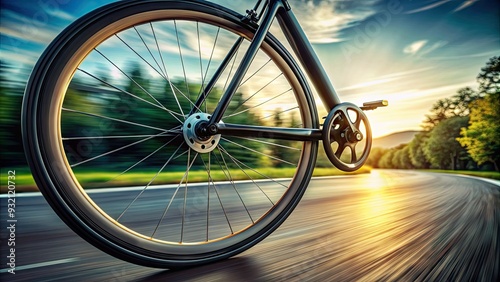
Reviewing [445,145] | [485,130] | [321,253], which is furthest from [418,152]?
[321,253]

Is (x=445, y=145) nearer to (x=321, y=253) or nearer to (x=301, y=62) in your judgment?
(x=301, y=62)

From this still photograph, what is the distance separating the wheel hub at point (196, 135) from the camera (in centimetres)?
182

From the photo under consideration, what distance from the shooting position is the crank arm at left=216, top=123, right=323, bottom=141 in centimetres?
190

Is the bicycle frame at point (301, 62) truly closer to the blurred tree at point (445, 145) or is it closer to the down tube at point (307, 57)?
the down tube at point (307, 57)

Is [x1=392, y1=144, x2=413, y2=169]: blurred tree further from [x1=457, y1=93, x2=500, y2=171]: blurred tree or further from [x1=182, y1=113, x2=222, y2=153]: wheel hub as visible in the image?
[x1=182, y1=113, x2=222, y2=153]: wheel hub

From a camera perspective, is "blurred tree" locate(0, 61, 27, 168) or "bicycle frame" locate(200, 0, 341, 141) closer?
"bicycle frame" locate(200, 0, 341, 141)

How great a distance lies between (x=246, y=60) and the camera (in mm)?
1906

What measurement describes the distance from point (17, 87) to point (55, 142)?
3.83 meters

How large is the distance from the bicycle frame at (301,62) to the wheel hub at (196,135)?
4 centimetres

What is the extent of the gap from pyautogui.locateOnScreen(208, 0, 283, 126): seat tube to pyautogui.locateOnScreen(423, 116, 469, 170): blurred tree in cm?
1905

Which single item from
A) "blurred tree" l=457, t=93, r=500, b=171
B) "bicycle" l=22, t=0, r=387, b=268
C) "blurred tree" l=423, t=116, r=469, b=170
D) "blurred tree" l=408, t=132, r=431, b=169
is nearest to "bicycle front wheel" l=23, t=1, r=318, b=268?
"bicycle" l=22, t=0, r=387, b=268

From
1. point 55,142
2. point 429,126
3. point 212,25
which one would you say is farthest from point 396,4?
point 429,126

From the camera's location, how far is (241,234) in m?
1.97

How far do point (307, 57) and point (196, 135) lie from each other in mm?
874
